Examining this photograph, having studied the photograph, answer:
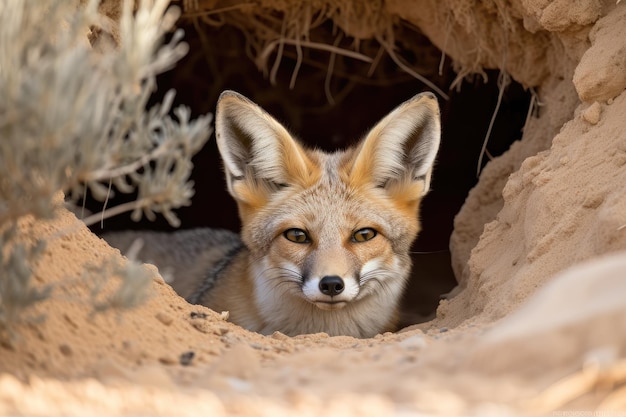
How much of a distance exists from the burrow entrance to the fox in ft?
8.27

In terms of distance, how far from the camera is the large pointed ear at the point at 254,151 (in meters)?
5.46

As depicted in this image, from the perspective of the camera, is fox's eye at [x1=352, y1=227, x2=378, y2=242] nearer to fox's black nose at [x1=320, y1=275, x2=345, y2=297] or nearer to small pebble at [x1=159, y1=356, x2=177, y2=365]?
fox's black nose at [x1=320, y1=275, x2=345, y2=297]

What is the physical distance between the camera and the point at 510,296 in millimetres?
4266

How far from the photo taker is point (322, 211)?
540cm

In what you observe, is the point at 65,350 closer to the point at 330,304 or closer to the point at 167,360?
the point at 167,360

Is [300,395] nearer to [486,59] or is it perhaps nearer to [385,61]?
[486,59]

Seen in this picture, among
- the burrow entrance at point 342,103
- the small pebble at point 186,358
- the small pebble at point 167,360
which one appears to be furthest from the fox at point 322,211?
the burrow entrance at point 342,103

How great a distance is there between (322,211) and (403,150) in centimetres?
81

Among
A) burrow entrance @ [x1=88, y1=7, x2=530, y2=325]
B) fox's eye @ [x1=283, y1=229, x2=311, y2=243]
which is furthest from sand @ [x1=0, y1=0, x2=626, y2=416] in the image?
burrow entrance @ [x1=88, y1=7, x2=530, y2=325]

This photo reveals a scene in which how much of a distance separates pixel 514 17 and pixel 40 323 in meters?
4.33

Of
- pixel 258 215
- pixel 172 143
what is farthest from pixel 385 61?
pixel 172 143

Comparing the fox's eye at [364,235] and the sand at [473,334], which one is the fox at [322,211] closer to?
the fox's eye at [364,235]

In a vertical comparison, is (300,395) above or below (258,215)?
below

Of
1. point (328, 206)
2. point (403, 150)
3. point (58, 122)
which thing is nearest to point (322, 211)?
point (328, 206)
